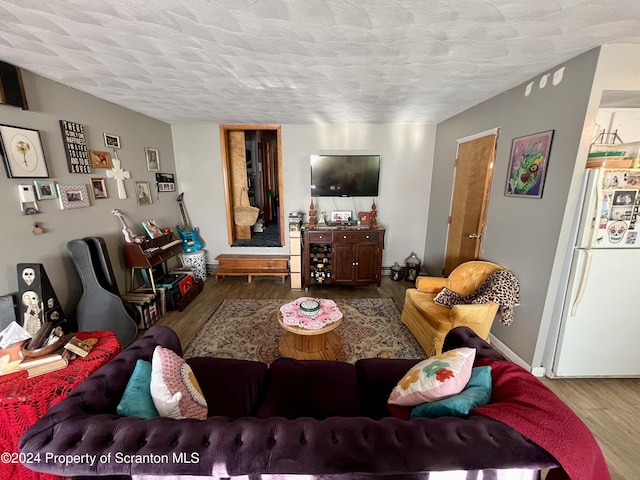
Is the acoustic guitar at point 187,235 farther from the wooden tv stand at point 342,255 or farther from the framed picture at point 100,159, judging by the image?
the wooden tv stand at point 342,255

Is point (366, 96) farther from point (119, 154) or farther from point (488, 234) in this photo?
point (119, 154)

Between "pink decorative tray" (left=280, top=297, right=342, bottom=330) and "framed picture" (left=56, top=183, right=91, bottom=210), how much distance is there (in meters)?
Answer: 2.06

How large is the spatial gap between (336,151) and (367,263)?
168cm

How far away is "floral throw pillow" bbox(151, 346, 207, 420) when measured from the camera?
3.16 ft

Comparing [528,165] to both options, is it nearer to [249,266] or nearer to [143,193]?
[249,266]

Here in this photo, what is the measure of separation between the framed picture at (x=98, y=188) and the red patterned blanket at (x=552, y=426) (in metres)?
3.31

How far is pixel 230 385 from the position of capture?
4.54 feet

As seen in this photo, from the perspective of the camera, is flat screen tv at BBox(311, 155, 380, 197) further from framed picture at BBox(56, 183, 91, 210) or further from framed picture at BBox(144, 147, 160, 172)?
framed picture at BBox(56, 183, 91, 210)

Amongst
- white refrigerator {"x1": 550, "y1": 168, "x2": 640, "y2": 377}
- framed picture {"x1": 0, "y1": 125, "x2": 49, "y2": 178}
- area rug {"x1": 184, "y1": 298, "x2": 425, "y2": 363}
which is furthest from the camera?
area rug {"x1": 184, "y1": 298, "x2": 425, "y2": 363}

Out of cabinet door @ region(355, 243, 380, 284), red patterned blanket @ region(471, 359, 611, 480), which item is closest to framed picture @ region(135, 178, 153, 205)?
cabinet door @ region(355, 243, 380, 284)

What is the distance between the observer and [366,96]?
2.47 meters

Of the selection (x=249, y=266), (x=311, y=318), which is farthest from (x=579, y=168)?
(x=249, y=266)

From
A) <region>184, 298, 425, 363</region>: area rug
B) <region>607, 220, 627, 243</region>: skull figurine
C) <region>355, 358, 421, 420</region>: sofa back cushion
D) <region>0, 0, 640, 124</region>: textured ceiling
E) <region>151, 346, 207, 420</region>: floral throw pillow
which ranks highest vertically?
<region>0, 0, 640, 124</region>: textured ceiling

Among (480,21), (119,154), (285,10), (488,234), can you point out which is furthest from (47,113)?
(488,234)
